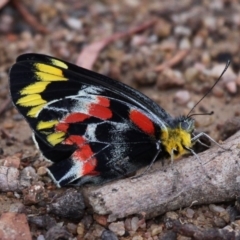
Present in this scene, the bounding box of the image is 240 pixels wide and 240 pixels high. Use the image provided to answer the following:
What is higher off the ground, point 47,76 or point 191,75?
point 47,76

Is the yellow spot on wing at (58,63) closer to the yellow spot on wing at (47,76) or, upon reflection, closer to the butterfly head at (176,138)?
the yellow spot on wing at (47,76)

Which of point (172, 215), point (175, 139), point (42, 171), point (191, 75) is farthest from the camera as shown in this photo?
point (191, 75)

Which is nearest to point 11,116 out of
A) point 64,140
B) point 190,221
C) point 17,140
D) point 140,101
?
point 17,140

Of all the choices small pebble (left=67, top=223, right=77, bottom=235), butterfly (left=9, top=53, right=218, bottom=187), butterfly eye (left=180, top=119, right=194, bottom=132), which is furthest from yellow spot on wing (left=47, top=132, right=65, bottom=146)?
butterfly eye (left=180, top=119, right=194, bottom=132)

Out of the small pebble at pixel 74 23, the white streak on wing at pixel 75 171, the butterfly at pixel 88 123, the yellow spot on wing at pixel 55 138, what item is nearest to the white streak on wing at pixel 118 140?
the butterfly at pixel 88 123

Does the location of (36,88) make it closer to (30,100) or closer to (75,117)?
(30,100)

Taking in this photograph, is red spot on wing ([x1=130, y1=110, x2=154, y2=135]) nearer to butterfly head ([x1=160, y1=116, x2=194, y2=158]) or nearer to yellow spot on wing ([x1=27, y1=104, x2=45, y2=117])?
butterfly head ([x1=160, y1=116, x2=194, y2=158])

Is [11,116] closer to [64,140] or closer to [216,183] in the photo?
[64,140]

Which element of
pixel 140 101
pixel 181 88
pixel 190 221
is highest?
pixel 140 101

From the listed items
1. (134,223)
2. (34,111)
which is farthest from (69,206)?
(34,111)
